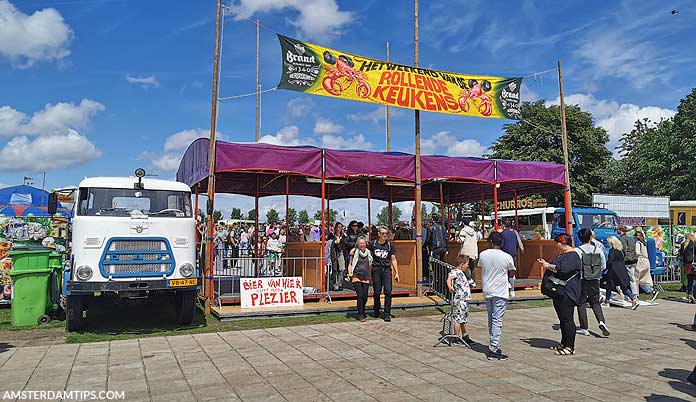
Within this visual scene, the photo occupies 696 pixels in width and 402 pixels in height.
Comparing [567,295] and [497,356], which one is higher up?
[567,295]

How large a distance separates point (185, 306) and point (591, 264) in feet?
24.8

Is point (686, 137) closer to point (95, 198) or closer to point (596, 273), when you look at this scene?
point (596, 273)

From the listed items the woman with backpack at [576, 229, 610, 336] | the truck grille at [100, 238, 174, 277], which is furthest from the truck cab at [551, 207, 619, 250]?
the truck grille at [100, 238, 174, 277]

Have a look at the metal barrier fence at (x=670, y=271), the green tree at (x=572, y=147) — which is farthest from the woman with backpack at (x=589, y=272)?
the green tree at (x=572, y=147)

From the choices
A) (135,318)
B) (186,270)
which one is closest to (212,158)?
(186,270)

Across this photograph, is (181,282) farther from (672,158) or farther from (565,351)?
(672,158)

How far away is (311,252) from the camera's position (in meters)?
13.3

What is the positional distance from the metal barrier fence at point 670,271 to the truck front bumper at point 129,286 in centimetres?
1733

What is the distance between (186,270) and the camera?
377 inches

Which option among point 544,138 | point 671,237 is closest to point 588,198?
point 544,138

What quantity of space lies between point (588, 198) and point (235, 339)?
122ft

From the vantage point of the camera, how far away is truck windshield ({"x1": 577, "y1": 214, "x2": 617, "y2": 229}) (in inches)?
722

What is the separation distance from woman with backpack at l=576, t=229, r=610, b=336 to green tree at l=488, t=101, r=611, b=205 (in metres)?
31.7

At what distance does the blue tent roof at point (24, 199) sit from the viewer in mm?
18156
